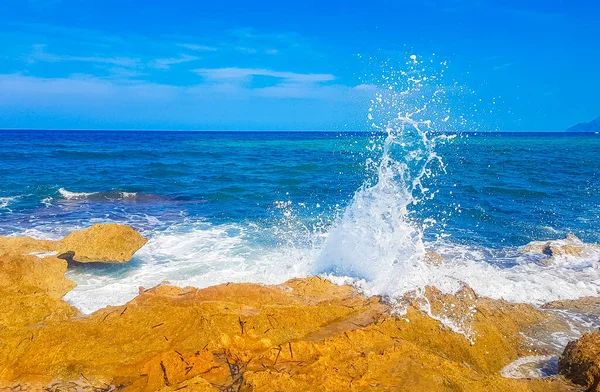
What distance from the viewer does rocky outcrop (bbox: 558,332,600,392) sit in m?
4.01

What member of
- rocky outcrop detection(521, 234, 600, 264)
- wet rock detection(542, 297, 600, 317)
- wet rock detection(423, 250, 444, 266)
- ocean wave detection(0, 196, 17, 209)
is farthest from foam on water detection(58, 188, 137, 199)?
wet rock detection(542, 297, 600, 317)

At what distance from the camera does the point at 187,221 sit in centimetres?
1360

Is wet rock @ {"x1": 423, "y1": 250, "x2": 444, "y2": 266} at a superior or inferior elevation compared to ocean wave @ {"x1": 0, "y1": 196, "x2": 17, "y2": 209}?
superior

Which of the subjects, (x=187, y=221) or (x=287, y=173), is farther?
(x=287, y=173)

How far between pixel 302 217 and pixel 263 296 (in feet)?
28.0

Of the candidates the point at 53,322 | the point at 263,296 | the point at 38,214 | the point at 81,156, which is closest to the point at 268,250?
the point at 263,296

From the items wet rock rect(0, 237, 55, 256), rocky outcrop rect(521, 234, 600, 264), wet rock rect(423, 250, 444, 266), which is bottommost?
rocky outcrop rect(521, 234, 600, 264)

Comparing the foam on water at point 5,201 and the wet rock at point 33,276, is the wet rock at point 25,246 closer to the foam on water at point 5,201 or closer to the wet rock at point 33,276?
the wet rock at point 33,276

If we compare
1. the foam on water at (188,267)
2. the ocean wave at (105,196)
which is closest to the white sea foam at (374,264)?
the foam on water at (188,267)

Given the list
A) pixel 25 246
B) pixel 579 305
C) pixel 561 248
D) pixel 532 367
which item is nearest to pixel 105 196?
pixel 25 246

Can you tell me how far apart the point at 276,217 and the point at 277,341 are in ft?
31.7

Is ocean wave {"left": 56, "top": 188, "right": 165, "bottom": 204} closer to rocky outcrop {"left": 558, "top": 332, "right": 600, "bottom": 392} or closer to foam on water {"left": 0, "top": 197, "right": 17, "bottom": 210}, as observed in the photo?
foam on water {"left": 0, "top": 197, "right": 17, "bottom": 210}

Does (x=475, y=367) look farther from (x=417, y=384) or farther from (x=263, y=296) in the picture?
(x=263, y=296)

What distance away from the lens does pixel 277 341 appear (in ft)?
15.2
